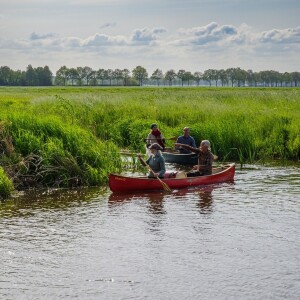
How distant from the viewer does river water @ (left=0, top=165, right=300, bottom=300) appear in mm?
10516

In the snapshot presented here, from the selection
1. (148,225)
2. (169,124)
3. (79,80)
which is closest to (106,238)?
(148,225)

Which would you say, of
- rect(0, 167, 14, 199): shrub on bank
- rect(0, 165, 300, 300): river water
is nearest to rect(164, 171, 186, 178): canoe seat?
rect(0, 165, 300, 300): river water

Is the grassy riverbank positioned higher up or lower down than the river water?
higher up

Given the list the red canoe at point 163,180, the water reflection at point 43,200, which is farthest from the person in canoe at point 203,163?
the water reflection at point 43,200

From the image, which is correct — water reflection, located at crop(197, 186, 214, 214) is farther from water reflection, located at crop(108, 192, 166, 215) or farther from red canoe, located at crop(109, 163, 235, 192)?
water reflection, located at crop(108, 192, 166, 215)

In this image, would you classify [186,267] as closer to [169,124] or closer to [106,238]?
[106,238]

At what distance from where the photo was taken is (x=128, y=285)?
10664 millimetres

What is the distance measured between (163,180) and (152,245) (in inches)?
236

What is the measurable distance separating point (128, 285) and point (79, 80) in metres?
182

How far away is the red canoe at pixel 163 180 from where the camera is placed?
1822 centimetres

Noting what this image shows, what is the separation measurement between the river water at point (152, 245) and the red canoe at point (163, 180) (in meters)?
0.27

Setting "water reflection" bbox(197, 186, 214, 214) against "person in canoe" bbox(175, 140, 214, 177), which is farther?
"person in canoe" bbox(175, 140, 214, 177)

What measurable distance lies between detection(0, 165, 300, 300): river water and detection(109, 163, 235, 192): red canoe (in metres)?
0.27

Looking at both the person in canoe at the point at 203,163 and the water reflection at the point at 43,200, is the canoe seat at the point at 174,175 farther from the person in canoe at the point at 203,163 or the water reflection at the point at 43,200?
the water reflection at the point at 43,200
